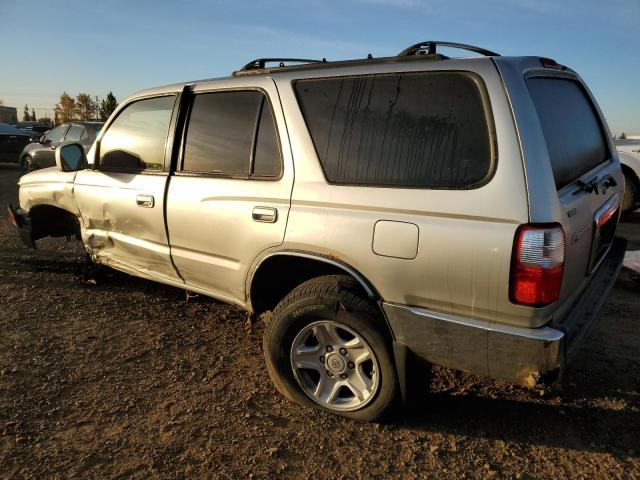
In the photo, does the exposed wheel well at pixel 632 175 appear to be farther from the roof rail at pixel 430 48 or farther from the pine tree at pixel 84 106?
the pine tree at pixel 84 106

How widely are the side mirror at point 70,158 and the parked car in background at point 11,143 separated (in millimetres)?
14130

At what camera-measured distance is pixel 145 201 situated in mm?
3414

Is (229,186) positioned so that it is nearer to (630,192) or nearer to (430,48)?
(430,48)

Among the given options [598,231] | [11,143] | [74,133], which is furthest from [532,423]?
[11,143]

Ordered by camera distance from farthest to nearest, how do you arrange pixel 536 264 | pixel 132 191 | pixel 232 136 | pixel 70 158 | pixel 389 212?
1. pixel 70 158
2. pixel 132 191
3. pixel 232 136
4. pixel 389 212
5. pixel 536 264

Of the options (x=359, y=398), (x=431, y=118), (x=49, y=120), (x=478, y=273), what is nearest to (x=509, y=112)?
(x=431, y=118)

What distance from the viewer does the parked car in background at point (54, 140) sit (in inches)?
433

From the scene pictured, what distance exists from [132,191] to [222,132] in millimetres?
918

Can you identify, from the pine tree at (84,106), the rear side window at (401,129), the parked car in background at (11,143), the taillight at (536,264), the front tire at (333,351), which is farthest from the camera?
the pine tree at (84,106)

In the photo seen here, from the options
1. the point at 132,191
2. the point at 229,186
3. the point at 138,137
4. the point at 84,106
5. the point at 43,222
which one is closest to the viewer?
the point at 229,186

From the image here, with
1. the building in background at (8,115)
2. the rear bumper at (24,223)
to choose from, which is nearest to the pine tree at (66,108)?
the building in background at (8,115)

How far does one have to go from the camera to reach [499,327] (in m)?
2.09

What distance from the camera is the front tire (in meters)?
2.43

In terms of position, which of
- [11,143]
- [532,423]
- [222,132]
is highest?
[222,132]
